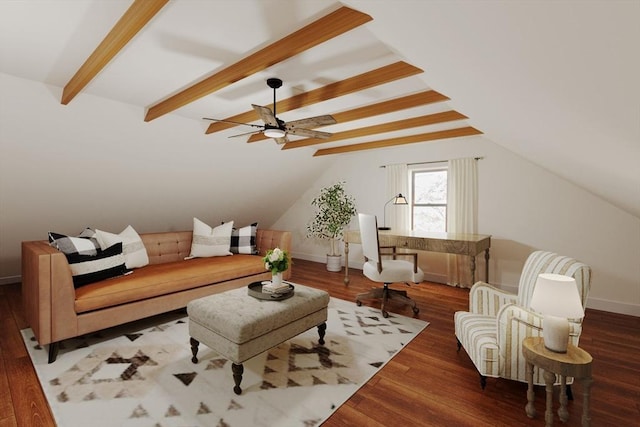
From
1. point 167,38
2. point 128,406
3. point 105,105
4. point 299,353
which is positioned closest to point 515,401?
point 299,353

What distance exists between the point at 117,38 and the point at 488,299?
131 inches

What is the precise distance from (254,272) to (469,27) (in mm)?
3653

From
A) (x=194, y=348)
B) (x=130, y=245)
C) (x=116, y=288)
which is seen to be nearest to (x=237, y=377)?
(x=194, y=348)

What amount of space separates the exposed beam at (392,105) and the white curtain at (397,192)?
1.83 m

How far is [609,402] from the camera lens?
1.97 m

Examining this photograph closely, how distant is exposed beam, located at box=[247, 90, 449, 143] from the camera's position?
9.33 ft

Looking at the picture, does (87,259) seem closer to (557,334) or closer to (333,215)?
(333,215)

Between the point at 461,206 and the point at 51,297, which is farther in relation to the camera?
the point at 461,206

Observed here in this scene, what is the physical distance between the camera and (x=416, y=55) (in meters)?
1.56

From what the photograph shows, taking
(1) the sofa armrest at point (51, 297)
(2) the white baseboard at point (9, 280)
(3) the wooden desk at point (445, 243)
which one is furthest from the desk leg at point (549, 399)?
(2) the white baseboard at point (9, 280)

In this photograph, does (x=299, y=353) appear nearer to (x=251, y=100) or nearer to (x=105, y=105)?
(x=251, y=100)

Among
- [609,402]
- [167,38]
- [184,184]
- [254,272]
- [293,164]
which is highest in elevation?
[167,38]

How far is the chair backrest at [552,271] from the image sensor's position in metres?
1.84

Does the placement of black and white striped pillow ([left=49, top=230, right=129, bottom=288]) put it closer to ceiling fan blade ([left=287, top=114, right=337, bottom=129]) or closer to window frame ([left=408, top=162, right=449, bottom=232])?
ceiling fan blade ([left=287, top=114, right=337, bottom=129])
